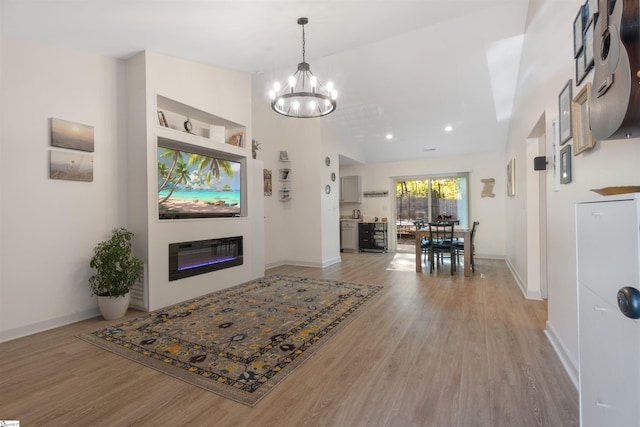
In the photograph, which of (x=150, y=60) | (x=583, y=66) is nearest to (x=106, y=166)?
(x=150, y=60)

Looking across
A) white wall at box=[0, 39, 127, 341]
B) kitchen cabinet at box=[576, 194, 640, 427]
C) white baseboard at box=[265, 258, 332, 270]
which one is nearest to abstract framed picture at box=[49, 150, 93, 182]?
white wall at box=[0, 39, 127, 341]

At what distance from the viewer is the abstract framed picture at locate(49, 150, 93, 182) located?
9.41ft

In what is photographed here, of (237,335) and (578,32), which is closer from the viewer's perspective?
(578,32)

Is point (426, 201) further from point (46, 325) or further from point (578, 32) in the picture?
point (46, 325)

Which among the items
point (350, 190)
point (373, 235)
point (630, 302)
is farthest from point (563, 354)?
point (350, 190)

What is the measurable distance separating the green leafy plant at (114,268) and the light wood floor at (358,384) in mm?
386

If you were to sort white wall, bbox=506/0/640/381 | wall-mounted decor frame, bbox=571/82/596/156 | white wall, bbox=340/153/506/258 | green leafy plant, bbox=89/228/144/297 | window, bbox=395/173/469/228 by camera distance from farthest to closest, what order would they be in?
window, bbox=395/173/469/228 → white wall, bbox=340/153/506/258 → green leafy plant, bbox=89/228/144/297 → wall-mounted decor frame, bbox=571/82/596/156 → white wall, bbox=506/0/640/381

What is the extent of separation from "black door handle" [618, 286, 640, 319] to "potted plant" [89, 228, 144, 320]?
3664 millimetres

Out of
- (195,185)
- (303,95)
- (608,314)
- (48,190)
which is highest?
(303,95)

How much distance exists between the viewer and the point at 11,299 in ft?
8.59

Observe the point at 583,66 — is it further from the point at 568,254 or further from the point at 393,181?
the point at 393,181

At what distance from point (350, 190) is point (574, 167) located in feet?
21.0

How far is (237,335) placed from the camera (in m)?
2.60

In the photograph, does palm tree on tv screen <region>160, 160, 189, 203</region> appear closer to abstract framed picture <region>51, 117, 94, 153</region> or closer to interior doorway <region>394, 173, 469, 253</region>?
abstract framed picture <region>51, 117, 94, 153</region>
